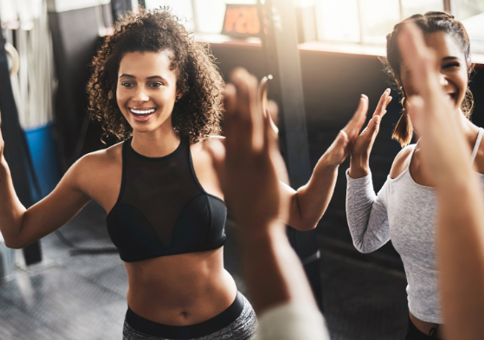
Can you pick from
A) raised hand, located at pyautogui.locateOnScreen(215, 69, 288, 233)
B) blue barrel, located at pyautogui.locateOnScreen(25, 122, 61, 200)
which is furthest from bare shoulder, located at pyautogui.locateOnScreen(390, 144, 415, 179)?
blue barrel, located at pyautogui.locateOnScreen(25, 122, 61, 200)

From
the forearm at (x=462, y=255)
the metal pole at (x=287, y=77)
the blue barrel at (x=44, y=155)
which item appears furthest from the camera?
the blue barrel at (x=44, y=155)

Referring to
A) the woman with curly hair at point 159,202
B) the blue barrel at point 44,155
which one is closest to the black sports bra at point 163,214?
the woman with curly hair at point 159,202

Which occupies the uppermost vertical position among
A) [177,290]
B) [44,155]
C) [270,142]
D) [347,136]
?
[270,142]

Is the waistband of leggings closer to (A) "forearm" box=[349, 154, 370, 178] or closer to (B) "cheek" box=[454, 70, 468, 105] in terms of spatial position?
(A) "forearm" box=[349, 154, 370, 178]

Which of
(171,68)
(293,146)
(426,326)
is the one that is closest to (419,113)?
(426,326)

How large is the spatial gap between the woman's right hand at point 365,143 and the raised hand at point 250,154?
487 millimetres

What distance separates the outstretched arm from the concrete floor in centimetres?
148

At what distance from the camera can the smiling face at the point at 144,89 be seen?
1.23 m

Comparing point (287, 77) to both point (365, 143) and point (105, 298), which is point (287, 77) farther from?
point (105, 298)

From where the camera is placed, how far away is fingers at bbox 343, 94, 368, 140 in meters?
1.03

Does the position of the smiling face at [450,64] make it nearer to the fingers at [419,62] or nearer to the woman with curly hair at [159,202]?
the woman with curly hair at [159,202]

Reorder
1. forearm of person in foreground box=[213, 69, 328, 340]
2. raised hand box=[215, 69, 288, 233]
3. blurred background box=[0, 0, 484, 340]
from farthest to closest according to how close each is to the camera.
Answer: blurred background box=[0, 0, 484, 340] → raised hand box=[215, 69, 288, 233] → forearm of person in foreground box=[213, 69, 328, 340]

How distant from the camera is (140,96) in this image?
1.21 m

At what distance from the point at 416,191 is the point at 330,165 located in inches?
7.4
